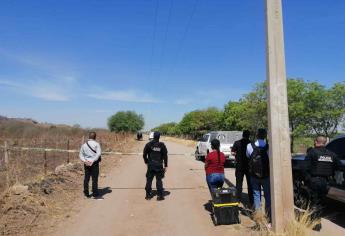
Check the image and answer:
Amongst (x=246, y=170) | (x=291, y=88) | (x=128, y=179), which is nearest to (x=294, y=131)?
(x=291, y=88)

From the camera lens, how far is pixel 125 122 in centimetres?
10812

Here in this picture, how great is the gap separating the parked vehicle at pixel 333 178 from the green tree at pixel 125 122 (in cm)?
9905

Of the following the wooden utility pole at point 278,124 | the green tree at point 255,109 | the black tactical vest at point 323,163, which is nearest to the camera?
the wooden utility pole at point 278,124

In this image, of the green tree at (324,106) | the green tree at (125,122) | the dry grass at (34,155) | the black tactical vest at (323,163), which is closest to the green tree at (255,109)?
the green tree at (324,106)

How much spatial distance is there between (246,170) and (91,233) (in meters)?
4.05

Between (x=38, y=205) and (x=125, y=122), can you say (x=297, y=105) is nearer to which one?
(x=38, y=205)

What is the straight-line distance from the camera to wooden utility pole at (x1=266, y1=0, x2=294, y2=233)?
6.86m

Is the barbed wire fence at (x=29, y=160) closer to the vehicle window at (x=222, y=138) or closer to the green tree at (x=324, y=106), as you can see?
the vehicle window at (x=222, y=138)

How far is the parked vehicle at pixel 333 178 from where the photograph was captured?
25.1 feet

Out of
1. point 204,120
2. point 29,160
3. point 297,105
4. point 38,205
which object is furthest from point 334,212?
point 204,120

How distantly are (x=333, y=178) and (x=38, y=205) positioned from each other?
6561mm

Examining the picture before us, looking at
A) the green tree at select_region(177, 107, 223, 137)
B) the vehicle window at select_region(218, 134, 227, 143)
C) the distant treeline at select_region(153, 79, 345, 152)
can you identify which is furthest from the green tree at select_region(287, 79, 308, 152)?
the green tree at select_region(177, 107, 223, 137)

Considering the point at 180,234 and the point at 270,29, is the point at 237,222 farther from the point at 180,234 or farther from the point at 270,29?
the point at 270,29

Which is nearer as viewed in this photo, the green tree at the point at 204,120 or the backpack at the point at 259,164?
the backpack at the point at 259,164
